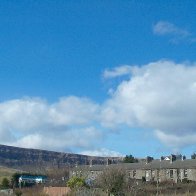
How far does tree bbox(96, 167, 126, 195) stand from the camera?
45312 mm

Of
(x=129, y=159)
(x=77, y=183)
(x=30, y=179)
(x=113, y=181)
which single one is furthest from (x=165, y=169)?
(x=113, y=181)

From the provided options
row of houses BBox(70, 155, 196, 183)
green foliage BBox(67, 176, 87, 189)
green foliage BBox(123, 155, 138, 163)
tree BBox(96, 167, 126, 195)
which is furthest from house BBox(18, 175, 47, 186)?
tree BBox(96, 167, 126, 195)

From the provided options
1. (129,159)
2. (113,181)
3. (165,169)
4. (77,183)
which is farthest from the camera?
(129,159)

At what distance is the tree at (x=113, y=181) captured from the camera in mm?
45312

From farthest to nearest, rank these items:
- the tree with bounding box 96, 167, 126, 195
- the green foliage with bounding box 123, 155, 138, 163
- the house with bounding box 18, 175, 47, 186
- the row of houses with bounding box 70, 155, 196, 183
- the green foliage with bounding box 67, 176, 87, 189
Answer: the green foliage with bounding box 123, 155, 138, 163
the row of houses with bounding box 70, 155, 196, 183
the house with bounding box 18, 175, 47, 186
the green foliage with bounding box 67, 176, 87, 189
the tree with bounding box 96, 167, 126, 195

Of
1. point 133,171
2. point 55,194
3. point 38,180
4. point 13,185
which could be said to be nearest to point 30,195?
point 55,194

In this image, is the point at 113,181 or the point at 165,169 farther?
the point at 165,169

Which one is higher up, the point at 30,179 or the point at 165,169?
the point at 165,169

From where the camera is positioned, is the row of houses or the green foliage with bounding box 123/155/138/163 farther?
the green foliage with bounding box 123/155/138/163

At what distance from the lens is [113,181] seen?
1834 inches

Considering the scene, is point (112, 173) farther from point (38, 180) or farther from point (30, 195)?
point (38, 180)

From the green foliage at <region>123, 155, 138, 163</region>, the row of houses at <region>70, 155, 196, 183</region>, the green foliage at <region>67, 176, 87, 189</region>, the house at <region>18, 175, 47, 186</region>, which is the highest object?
the green foliage at <region>123, 155, 138, 163</region>

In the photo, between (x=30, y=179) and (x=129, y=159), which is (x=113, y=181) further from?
(x=129, y=159)

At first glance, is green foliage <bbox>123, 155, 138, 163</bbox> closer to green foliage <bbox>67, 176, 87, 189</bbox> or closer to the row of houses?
the row of houses
